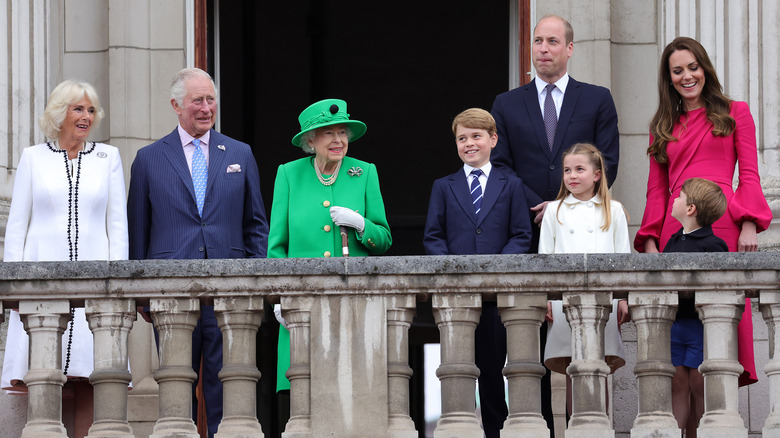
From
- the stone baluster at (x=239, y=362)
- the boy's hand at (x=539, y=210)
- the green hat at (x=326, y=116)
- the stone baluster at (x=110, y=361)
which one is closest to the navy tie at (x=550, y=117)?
the boy's hand at (x=539, y=210)

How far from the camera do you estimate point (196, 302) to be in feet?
21.4

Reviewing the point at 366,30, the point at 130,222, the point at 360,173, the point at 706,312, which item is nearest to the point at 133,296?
the point at 130,222

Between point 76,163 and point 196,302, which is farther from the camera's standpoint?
point 76,163

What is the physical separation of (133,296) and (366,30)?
1017cm

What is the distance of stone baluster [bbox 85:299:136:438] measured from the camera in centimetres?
650

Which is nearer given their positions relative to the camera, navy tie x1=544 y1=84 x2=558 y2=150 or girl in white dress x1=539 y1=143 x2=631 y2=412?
girl in white dress x1=539 y1=143 x2=631 y2=412

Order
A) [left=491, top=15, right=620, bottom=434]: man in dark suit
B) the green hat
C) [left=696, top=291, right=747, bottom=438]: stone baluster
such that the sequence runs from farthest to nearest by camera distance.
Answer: [left=491, top=15, right=620, bottom=434]: man in dark suit, the green hat, [left=696, top=291, right=747, bottom=438]: stone baluster

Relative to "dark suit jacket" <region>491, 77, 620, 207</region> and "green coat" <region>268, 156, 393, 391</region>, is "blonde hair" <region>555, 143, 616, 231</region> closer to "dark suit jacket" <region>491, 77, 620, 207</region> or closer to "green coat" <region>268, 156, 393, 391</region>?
"dark suit jacket" <region>491, 77, 620, 207</region>

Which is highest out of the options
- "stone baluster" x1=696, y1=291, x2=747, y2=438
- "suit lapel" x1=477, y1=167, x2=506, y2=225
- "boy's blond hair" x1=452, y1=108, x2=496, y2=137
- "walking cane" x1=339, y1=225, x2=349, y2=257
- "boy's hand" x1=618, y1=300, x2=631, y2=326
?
"boy's blond hair" x1=452, y1=108, x2=496, y2=137

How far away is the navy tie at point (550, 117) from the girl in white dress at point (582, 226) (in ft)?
1.34

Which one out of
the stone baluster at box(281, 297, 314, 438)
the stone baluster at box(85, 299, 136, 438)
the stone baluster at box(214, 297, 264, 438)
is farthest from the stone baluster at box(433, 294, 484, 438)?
the stone baluster at box(85, 299, 136, 438)

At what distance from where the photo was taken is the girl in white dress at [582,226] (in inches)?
276

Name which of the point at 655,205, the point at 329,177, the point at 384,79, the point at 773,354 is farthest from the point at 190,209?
the point at 384,79

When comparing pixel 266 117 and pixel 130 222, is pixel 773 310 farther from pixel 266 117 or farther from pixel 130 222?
pixel 266 117
